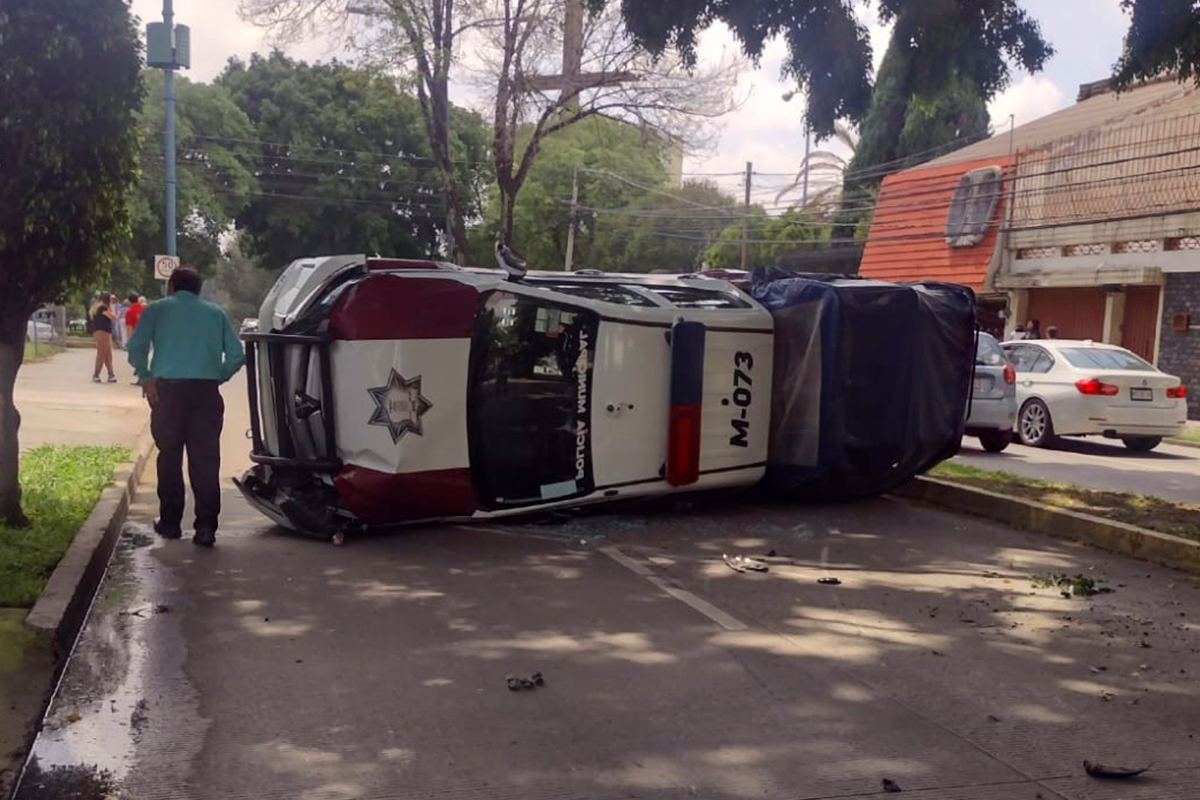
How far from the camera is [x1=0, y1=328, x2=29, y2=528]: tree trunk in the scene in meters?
7.34

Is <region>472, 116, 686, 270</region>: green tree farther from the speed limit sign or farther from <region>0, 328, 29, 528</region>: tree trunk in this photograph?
<region>0, 328, 29, 528</region>: tree trunk

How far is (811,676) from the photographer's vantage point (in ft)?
17.7

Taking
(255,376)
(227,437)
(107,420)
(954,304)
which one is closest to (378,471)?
(255,376)

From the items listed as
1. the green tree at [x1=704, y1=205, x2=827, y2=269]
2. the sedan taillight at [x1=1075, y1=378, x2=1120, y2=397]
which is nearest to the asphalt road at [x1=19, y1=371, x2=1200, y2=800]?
the sedan taillight at [x1=1075, y1=378, x2=1120, y2=397]

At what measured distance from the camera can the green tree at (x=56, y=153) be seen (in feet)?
22.3

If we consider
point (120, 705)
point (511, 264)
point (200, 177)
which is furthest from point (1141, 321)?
point (200, 177)

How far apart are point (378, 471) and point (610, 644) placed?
256 cm

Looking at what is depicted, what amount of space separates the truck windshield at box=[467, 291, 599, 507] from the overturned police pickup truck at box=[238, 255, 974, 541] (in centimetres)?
1

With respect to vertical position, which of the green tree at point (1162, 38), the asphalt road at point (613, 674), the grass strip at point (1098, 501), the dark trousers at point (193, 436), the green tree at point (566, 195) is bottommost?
the asphalt road at point (613, 674)

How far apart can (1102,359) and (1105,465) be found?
209 cm

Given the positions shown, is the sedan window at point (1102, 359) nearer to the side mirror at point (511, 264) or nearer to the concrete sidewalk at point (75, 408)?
the side mirror at point (511, 264)

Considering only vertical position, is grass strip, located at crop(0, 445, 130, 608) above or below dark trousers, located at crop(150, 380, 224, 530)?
below

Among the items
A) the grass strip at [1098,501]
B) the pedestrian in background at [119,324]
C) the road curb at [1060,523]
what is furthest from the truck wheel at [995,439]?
the pedestrian in background at [119,324]

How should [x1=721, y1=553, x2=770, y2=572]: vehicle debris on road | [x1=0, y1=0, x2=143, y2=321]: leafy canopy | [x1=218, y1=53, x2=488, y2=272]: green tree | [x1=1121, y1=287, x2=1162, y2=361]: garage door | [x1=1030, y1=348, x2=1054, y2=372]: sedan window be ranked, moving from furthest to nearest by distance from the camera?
[x1=218, y1=53, x2=488, y2=272]: green tree → [x1=1121, y1=287, x2=1162, y2=361]: garage door → [x1=1030, y1=348, x2=1054, y2=372]: sedan window → [x1=721, y1=553, x2=770, y2=572]: vehicle debris on road → [x1=0, y1=0, x2=143, y2=321]: leafy canopy
